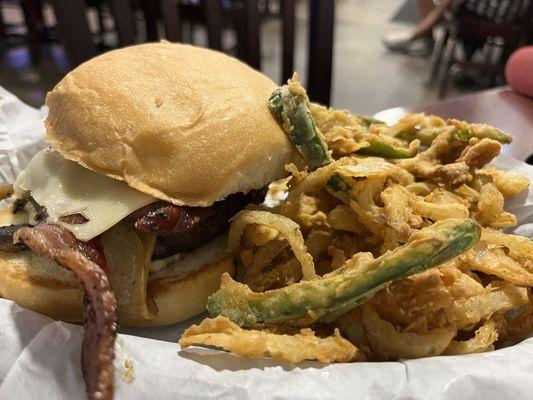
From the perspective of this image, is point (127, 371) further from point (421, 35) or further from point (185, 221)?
point (421, 35)

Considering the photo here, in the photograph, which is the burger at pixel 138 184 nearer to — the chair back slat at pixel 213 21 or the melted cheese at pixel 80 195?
the melted cheese at pixel 80 195

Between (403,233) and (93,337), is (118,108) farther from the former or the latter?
(403,233)

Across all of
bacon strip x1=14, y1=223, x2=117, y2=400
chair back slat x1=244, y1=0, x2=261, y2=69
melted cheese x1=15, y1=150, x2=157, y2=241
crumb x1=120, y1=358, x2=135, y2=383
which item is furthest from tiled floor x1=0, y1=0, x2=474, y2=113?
crumb x1=120, y1=358, x2=135, y2=383

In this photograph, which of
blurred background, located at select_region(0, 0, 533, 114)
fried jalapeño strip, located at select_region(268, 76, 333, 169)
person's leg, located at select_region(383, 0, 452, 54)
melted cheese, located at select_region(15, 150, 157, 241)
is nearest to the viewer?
melted cheese, located at select_region(15, 150, 157, 241)

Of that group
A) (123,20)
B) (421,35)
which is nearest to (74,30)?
(123,20)

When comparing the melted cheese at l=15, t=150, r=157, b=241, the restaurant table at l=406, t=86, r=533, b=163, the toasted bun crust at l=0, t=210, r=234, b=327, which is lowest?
the restaurant table at l=406, t=86, r=533, b=163

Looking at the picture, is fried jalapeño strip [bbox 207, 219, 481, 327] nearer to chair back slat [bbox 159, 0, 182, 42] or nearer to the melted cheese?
the melted cheese
